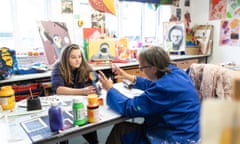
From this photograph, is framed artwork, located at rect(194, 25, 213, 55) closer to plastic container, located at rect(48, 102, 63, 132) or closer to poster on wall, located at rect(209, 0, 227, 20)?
poster on wall, located at rect(209, 0, 227, 20)

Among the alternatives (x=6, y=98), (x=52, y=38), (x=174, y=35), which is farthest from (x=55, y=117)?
(x=174, y=35)

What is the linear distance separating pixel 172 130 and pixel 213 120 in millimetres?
1121

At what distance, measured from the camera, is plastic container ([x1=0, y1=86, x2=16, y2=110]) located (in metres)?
1.50

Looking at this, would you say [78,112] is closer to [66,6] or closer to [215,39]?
[66,6]

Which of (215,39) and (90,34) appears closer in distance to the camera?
(90,34)

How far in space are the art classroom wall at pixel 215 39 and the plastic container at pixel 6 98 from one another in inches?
157

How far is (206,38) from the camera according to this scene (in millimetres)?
4539

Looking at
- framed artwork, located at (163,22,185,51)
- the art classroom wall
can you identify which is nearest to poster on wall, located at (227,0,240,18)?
A: the art classroom wall

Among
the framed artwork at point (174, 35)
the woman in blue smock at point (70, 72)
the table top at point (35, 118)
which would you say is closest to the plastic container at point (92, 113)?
the table top at point (35, 118)

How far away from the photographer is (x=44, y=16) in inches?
136

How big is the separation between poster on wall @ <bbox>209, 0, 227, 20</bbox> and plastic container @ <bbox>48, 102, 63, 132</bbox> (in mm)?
4081

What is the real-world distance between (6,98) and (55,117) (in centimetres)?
54

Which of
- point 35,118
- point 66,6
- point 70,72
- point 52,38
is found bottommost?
point 35,118

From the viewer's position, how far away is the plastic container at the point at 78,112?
1274mm
